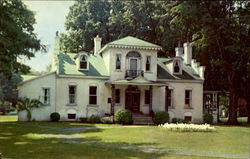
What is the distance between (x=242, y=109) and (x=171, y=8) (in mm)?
26282

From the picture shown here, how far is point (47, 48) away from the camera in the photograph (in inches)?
1131

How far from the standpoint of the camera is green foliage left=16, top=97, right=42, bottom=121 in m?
32.7

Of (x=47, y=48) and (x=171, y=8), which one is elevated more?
(x=171, y=8)

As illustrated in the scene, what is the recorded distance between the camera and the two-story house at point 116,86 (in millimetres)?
34281

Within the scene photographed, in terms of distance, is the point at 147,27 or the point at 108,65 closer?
the point at 108,65

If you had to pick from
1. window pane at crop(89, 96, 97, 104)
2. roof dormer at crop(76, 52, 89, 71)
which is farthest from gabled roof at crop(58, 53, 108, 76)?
window pane at crop(89, 96, 97, 104)

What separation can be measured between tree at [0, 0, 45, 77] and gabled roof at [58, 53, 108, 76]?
6.86m

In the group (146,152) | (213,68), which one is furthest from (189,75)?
(146,152)

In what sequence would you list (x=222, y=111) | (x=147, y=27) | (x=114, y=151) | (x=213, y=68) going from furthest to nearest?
(x=222, y=111) → (x=147, y=27) → (x=213, y=68) → (x=114, y=151)

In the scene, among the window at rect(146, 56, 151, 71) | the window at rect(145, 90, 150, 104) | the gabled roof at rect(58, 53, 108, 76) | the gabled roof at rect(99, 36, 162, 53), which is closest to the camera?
the gabled roof at rect(99, 36, 162, 53)

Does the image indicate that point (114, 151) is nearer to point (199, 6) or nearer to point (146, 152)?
point (146, 152)

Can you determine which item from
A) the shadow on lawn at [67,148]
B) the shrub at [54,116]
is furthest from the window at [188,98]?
the shadow on lawn at [67,148]

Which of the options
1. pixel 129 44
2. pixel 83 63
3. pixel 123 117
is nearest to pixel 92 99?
pixel 83 63

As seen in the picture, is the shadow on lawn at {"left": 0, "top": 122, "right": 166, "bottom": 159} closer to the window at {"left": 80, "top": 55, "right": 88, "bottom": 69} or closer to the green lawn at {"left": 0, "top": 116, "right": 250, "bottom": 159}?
the green lawn at {"left": 0, "top": 116, "right": 250, "bottom": 159}
